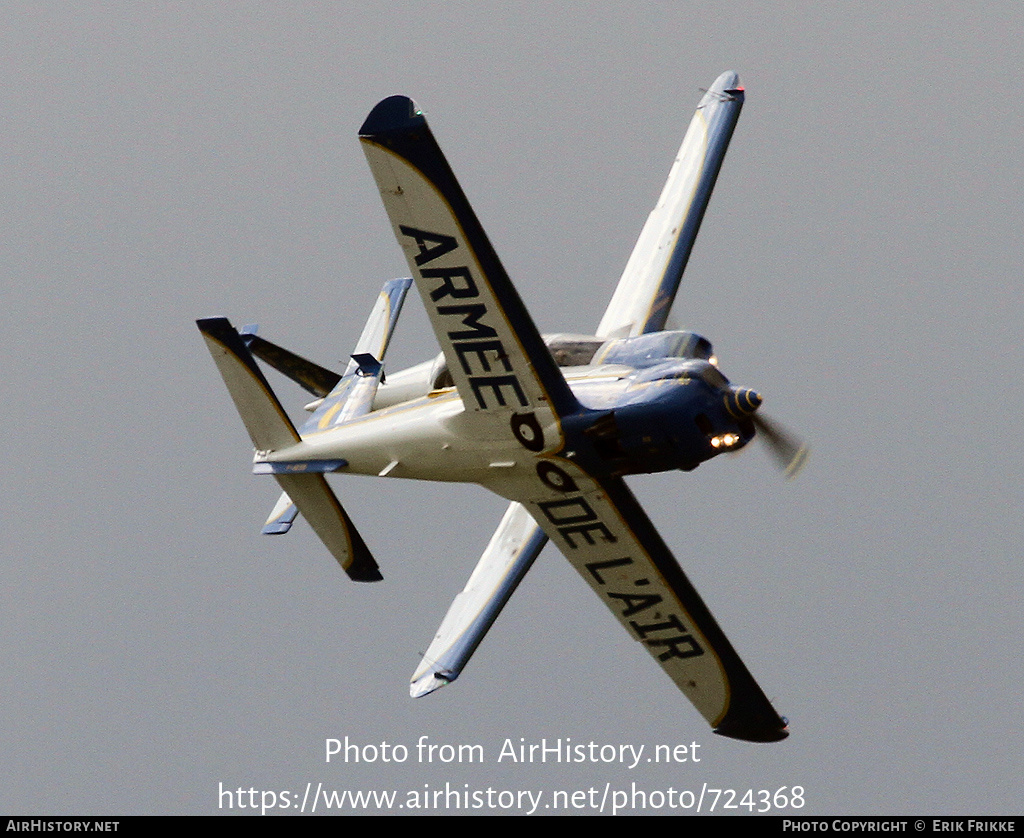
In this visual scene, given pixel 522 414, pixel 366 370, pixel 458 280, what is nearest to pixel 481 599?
pixel 366 370

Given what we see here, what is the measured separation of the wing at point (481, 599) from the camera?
2669 centimetres

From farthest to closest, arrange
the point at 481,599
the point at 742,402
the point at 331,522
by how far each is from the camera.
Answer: the point at 481,599 → the point at 331,522 → the point at 742,402

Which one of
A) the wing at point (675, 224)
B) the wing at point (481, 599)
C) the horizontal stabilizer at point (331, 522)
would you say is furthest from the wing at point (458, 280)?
the wing at point (481, 599)

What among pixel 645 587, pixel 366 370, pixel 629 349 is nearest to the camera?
pixel 629 349

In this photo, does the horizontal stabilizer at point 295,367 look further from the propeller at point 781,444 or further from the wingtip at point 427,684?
the propeller at point 781,444

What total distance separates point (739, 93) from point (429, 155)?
9111mm

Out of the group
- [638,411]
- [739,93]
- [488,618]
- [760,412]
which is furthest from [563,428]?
[739,93]

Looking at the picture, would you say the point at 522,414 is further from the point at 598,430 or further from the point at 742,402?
the point at 742,402

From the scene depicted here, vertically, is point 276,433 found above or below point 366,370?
below

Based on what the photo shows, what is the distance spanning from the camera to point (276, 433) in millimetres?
→ 25969

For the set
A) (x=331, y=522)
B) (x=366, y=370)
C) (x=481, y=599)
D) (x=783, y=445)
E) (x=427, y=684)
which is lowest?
(x=427, y=684)

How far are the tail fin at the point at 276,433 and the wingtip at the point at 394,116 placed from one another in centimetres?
569

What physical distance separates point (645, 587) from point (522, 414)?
3.51 m

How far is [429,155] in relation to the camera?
21.3m
